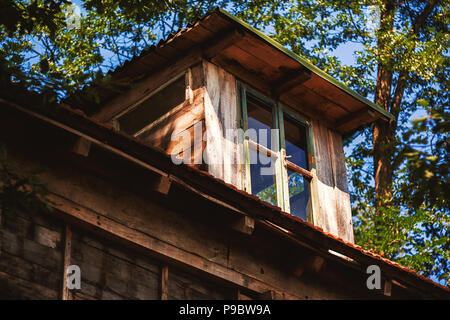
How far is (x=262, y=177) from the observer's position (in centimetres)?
984

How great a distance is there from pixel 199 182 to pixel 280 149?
3.12 m

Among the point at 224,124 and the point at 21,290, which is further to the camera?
the point at 224,124

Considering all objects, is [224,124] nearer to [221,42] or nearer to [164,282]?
[221,42]

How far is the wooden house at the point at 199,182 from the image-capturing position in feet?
20.9

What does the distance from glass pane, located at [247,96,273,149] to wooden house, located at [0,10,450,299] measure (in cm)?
2

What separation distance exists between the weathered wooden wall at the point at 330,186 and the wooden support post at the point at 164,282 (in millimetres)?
3500

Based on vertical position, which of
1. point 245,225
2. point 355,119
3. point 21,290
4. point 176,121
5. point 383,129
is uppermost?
point 383,129

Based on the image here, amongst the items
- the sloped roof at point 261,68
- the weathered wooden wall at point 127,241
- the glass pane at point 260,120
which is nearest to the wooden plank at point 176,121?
the sloped roof at point 261,68

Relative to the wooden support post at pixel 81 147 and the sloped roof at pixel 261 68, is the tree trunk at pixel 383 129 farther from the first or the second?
the wooden support post at pixel 81 147

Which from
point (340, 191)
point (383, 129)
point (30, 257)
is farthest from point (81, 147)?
point (383, 129)

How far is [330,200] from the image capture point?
10484 millimetres
